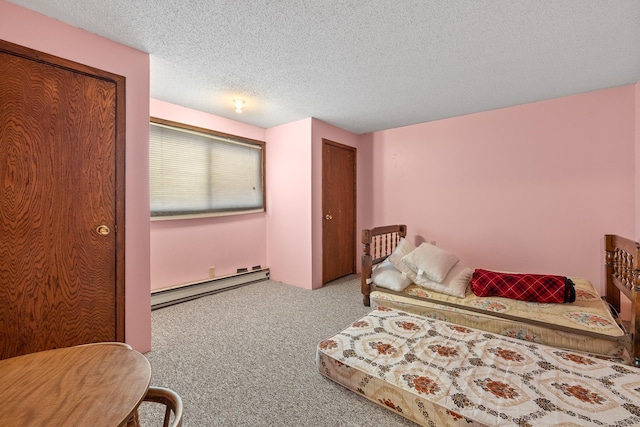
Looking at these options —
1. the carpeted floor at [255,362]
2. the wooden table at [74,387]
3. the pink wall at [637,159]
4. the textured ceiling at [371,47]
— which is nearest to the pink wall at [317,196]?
the carpeted floor at [255,362]

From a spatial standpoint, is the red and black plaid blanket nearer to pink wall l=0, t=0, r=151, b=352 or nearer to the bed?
the bed

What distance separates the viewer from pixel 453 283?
8.11 ft

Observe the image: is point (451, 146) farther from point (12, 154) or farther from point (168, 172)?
point (12, 154)

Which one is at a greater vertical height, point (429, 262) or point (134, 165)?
point (134, 165)

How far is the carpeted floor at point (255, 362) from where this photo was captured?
1437 millimetres

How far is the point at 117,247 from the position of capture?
6.26 feet

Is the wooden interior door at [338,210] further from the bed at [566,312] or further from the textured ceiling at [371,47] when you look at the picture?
the bed at [566,312]

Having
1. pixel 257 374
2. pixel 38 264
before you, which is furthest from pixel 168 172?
pixel 257 374

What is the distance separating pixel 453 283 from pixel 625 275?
3.89ft

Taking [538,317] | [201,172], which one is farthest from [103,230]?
[538,317]

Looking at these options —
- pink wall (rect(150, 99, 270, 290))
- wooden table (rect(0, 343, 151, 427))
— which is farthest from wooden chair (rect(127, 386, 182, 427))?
pink wall (rect(150, 99, 270, 290))

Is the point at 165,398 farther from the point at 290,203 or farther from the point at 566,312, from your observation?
the point at 290,203

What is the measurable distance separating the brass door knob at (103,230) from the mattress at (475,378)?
167 centimetres

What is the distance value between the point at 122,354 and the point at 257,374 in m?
1.02
